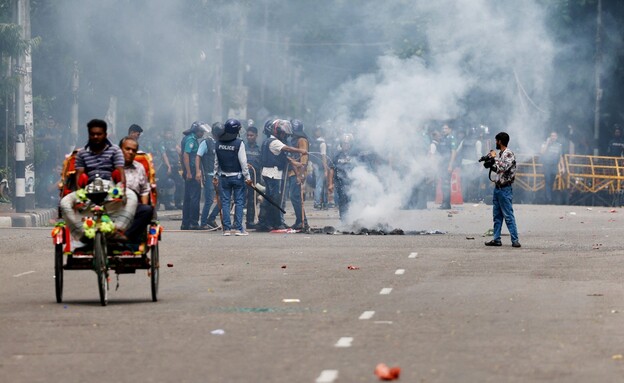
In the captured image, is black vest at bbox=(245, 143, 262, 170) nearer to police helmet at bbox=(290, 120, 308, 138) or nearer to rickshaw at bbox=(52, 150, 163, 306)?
police helmet at bbox=(290, 120, 308, 138)

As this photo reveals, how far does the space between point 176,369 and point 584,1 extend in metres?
31.5

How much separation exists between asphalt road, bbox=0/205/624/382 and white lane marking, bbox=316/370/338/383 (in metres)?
0.01

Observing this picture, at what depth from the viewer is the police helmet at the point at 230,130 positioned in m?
21.7

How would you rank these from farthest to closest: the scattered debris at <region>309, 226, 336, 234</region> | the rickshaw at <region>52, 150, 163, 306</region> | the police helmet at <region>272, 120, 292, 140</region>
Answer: the police helmet at <region>272, 120, 292, 140</region>
the scattered debris at <region>309, 226, 336, 234</region>
the rickshaw at <region>52, 150, 163, 306</region>

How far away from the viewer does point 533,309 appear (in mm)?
11727

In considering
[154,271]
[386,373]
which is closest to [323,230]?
[154,271]

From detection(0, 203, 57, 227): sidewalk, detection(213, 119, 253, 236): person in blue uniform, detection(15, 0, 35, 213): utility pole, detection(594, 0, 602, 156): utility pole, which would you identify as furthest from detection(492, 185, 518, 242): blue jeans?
detection(594, 0, 602, 156): utility pole

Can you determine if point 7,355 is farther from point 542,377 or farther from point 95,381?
point 542,377

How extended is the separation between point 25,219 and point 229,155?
581 centimetres

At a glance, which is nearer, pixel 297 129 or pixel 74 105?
pixel 297 129

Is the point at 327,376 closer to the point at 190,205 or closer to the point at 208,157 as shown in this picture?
the point at 190,205

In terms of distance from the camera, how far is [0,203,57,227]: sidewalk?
2575cm

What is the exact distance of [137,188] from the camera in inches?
518

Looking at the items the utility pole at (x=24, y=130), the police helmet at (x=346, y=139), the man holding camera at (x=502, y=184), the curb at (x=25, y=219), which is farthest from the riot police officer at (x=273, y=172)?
the utility pole at (x=24, y=130)
